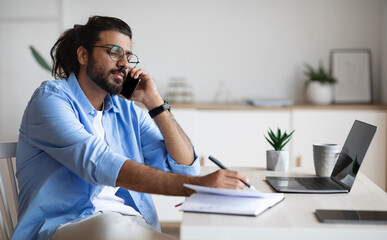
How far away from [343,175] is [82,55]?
3.82ft

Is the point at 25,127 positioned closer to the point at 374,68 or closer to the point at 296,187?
the point at 296,187

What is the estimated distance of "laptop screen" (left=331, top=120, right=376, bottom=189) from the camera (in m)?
1.78

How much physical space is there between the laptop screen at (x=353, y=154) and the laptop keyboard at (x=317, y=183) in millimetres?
37

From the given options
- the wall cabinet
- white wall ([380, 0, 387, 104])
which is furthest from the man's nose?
white wall ([380, 0, 387, 104])

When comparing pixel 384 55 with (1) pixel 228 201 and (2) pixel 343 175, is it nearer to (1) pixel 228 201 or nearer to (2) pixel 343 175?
(2) pixel 343 175

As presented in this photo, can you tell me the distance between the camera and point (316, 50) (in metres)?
4.43

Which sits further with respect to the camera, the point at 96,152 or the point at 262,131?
the point at 262,131

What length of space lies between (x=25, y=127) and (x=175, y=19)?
2.77 metres

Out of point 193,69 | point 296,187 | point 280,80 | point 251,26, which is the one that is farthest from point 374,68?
point 296,187

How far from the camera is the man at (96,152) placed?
1608mm

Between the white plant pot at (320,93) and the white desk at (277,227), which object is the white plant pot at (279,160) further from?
the white plant pot at (320,93)

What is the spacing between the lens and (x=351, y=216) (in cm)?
142

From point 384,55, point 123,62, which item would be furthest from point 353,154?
point 384,55

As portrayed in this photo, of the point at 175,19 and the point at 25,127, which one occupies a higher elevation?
the point at 175,19
